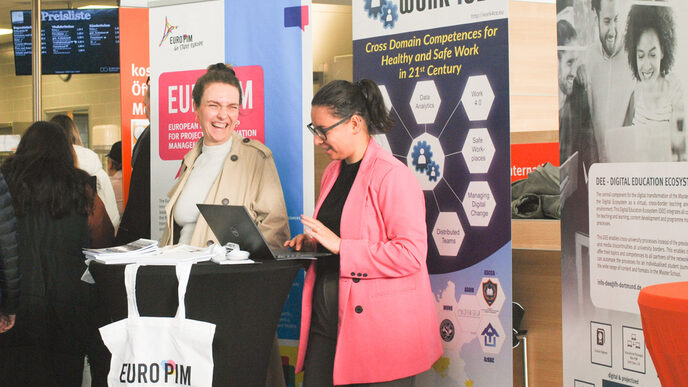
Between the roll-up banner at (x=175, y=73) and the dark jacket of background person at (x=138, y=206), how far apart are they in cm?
16

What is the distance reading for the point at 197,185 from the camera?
2.94 meters

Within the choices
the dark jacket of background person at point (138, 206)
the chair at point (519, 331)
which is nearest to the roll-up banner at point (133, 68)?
the dark jacket of background person at point (138, 206)

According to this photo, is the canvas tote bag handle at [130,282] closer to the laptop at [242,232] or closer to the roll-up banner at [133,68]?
the laptop at [242,232]

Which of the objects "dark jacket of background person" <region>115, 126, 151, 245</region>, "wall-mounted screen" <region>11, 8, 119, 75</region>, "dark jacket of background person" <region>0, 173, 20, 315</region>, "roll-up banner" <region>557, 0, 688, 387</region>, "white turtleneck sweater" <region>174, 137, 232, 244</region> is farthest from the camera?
"wall-mounted screen" <region>11, 8, 119, 75</region>

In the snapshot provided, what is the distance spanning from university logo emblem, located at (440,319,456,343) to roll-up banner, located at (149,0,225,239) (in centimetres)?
156

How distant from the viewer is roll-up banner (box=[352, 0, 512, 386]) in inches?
110

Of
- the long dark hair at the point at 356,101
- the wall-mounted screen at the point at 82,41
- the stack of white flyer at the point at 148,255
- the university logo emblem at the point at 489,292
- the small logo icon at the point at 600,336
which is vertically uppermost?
the wall-mounted screen at the point at 82,41

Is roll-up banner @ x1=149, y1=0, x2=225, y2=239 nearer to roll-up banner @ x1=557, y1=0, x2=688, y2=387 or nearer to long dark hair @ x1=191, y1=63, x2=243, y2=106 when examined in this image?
long dark hair @ x1=191, y1=63, x2=243, y2=106

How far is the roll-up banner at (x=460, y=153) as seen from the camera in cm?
280

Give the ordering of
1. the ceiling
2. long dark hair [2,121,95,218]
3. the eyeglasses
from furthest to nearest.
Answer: the ceiling, long dark hair [2,121,95,218], the eyeglasses

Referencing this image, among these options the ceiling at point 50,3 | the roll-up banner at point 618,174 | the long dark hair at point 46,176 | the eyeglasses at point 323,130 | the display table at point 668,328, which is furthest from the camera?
the ceiling at point 50,3

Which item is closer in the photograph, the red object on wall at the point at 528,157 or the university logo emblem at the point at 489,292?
the university logo emblem at the point at 489,292

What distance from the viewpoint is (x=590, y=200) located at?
7.80 ft

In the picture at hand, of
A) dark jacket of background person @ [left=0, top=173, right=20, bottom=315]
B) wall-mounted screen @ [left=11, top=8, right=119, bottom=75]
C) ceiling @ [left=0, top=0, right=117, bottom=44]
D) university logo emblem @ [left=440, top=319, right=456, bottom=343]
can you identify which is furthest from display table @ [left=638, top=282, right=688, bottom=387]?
ceiling @ [left=0, top=0, right=117, bottom=44]
